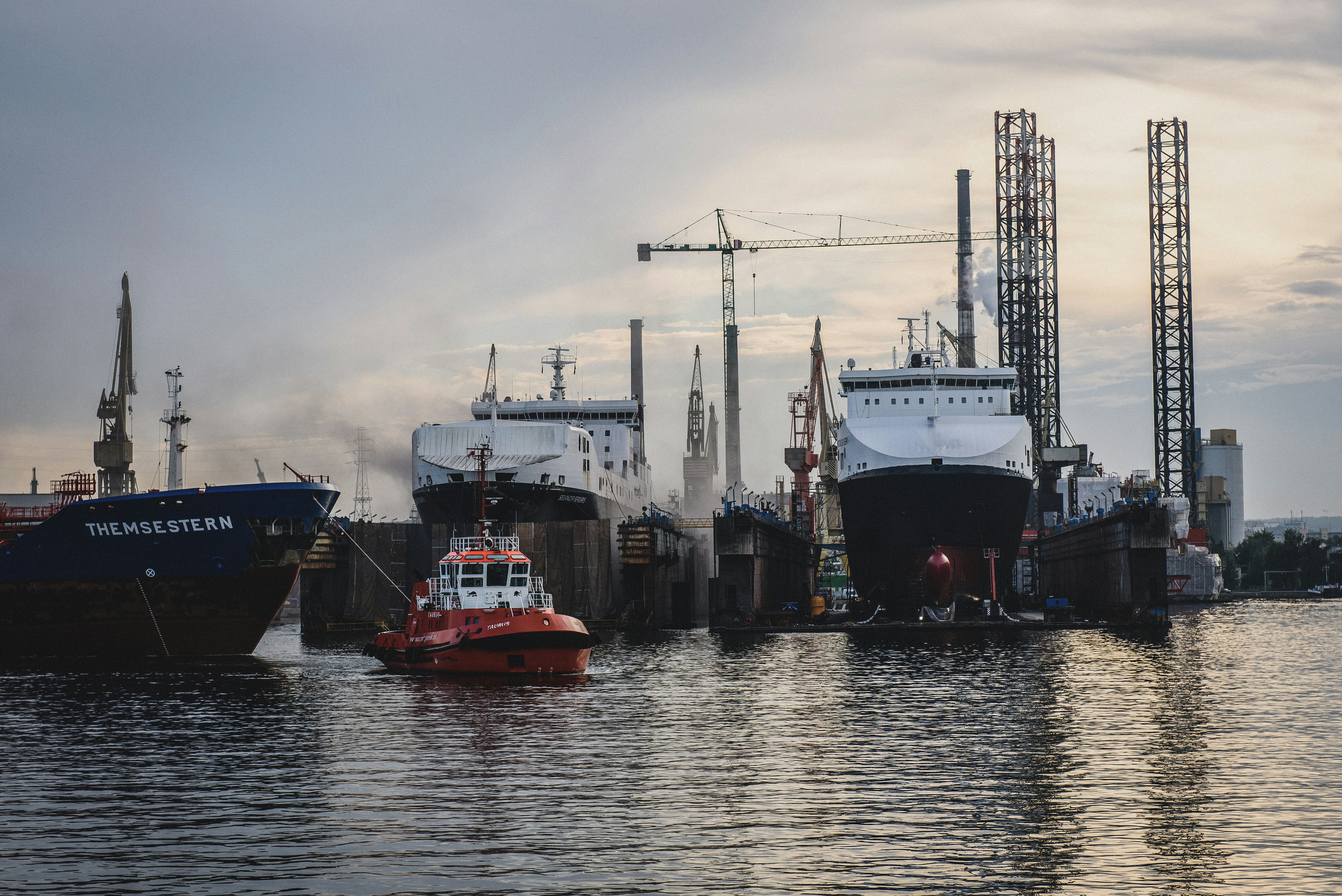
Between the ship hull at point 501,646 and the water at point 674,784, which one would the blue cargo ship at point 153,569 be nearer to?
the water at point 674,784

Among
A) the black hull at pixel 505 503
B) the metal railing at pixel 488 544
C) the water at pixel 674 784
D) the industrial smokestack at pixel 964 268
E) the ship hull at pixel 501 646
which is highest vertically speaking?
the industrial smokestack at pixel 964 268

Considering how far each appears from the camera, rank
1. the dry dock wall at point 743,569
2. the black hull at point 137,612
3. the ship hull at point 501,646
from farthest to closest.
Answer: the dry dock wall at point 743,569, the black hull at point 137,612, the ship hull at point 501,646

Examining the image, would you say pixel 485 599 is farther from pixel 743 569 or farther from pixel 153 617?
pixel 743 569

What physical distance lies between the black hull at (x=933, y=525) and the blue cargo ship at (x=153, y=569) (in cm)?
3418

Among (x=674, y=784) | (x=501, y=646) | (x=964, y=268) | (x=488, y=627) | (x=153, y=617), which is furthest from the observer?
(x=964, y=268)

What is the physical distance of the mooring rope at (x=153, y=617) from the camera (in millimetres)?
53469

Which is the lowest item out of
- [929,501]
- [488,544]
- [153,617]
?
[153,617]

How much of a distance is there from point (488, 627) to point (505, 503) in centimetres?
3730

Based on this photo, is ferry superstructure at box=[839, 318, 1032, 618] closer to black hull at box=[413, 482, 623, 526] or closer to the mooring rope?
black hull at box=[413, 482, 623, 526]

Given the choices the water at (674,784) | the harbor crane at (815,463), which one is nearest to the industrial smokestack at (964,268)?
the harbor crane at (815,463)

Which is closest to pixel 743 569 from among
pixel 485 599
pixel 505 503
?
pixel 505 503

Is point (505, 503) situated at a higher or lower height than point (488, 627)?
higher

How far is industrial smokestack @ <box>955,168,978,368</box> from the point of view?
150m

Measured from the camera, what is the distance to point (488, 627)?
1731 inches
